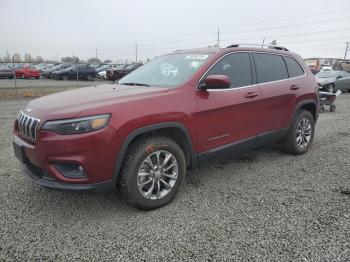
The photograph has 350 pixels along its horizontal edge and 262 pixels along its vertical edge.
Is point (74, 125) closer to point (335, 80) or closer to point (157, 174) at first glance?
point (157, 174)

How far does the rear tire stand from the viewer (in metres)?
5.23

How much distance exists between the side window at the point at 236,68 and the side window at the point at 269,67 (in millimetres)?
214

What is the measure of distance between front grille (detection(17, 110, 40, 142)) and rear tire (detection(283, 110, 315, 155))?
3.83m

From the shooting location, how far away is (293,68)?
5.29 metres

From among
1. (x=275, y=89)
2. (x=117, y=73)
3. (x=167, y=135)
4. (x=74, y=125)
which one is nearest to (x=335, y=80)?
(x=275, y=89)

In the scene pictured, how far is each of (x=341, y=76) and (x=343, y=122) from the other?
36.0 feet

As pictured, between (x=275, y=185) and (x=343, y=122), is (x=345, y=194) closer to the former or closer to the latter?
(x=275, y=185)

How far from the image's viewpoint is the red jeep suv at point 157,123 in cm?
297

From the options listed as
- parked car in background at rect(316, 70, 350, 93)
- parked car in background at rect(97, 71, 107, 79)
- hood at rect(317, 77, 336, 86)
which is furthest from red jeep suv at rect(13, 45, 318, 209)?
parked car in background at rect(97, 71, 107, 79)

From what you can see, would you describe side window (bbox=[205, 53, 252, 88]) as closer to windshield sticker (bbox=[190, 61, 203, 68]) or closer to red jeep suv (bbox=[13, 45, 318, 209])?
red jeep suv (bbox=[13, 45, 318, 209])

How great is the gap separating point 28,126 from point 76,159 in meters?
0.69

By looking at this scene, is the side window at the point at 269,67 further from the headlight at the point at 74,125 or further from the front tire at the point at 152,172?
the headlight at the point at 74,125

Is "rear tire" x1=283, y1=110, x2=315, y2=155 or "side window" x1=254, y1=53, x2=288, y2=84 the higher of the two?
"side window" x1=254, y1=53, x2=288, y2=84

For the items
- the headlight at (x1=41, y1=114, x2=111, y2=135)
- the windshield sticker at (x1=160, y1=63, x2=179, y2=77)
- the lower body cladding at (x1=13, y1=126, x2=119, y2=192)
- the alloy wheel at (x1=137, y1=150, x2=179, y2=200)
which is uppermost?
the windshield sticker at (x1=160, y1=63, x2=179, y2=77)
